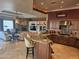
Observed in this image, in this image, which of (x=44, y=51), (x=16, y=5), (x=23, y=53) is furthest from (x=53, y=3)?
(x=44, y=51)

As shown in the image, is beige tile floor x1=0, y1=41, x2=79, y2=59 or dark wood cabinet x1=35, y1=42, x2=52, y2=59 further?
beige tile floor x1=0, y1=41, x2=79, y2=59

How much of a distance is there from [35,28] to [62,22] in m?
5.72

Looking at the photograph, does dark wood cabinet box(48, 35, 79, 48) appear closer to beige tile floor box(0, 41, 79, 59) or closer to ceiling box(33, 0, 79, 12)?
beige tile floor box(0, 41, 79, 59)

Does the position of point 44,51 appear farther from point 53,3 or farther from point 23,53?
point 53,3

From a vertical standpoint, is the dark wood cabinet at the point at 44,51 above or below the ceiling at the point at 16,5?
below

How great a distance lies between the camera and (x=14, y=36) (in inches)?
577

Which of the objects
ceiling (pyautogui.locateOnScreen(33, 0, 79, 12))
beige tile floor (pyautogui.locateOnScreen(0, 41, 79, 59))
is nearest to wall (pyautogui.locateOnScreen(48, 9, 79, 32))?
ceiling (pyautogui.locateOnScreen(33, 0, 79, 12))

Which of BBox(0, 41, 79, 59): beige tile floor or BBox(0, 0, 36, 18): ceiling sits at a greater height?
BBox(0, 0, 36, 18): ceiling

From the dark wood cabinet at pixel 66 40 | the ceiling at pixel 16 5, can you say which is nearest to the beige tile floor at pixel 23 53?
the dark wood cabinet at pixel 66 40

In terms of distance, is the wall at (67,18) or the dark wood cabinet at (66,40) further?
the wall at (67,18)

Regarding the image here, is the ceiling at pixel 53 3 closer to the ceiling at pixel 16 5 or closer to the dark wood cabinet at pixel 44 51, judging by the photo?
the ceiling at pixel 16 5

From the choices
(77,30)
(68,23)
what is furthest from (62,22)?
(77,30)

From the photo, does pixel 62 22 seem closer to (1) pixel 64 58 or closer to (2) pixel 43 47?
(1) pixel 64 58

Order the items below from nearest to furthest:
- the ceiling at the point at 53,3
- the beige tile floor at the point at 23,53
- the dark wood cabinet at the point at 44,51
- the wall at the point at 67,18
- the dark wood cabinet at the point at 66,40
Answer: the dark wood cabinet at the point at 44,51 < the beige tile floor at the point at 23,53 < the ceiling at the point at 53,3 < the dark wood cabinet at the point at 66,40 < the wall at the point at 67,18
